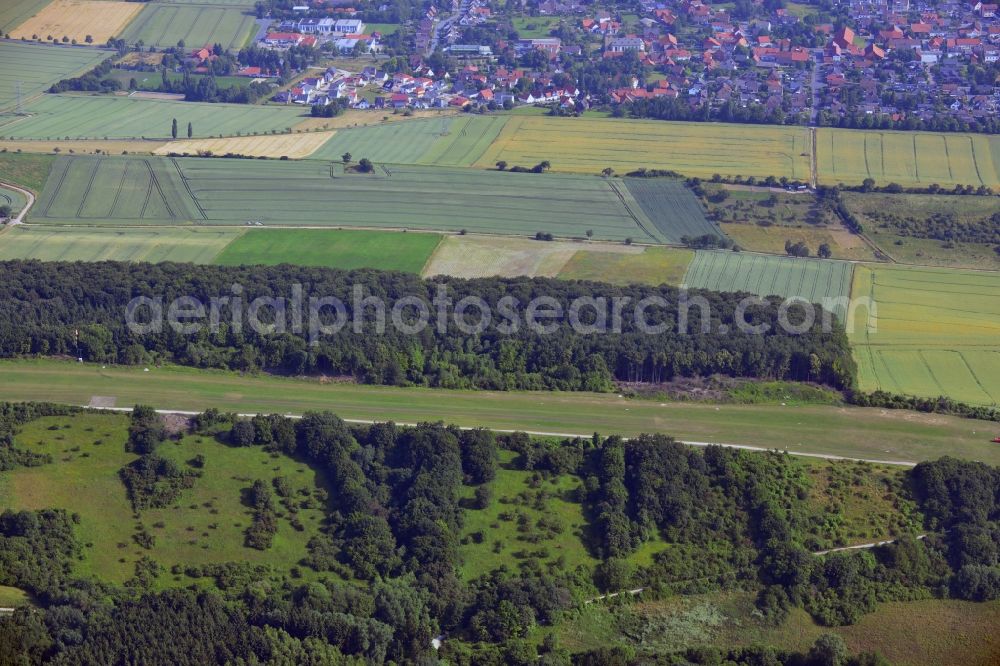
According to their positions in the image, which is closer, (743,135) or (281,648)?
(281,648)

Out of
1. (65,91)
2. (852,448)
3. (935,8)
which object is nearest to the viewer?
(852,448)

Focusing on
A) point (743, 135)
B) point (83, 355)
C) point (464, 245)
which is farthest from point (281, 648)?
point (743, 135)

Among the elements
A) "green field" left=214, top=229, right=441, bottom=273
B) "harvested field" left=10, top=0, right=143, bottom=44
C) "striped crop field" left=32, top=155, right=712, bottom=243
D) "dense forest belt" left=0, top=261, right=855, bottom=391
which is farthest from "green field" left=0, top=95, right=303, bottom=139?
"dense forest belt" left=0, top=261, right=855, bottom=391

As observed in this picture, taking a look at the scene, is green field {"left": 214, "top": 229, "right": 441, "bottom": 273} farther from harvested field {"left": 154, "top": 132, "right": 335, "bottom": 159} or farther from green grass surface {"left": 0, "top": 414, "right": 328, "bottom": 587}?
green grass surface {"left": 0, "top": 414, "right": 328, "bottom": 587}

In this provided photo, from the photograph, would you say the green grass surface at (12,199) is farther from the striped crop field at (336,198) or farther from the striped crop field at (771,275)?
the striped crop field at (771,275)

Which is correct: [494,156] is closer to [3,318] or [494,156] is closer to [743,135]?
[743,135]

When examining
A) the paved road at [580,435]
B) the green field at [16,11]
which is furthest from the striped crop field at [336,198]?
the green field at [16,11]
